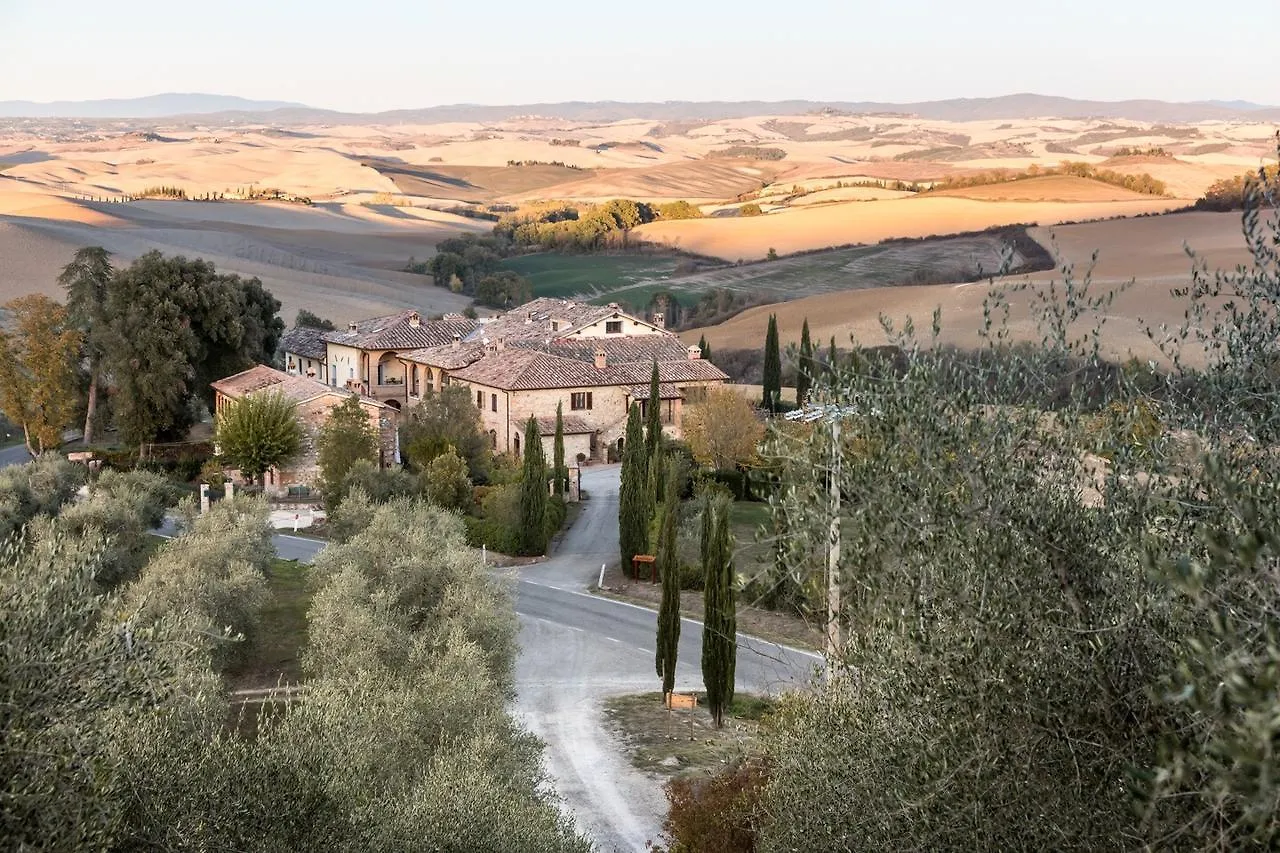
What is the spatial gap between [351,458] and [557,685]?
18.7 m

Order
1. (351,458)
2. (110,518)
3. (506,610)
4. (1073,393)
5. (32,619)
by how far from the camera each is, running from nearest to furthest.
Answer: (32,619) < (1073,393) < (506,610) < (110,518) < (351,458)

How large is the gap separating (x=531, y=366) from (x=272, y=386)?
35.7ft

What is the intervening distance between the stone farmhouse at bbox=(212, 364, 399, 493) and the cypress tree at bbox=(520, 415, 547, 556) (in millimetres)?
8818

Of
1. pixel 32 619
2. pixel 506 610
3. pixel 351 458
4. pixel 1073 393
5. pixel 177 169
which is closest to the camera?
pixel 32 619

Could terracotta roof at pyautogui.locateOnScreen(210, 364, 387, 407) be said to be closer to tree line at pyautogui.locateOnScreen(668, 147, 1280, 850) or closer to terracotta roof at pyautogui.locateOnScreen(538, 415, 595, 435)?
terracotta roof at pyautogui.locateOnScreen(538, 415, 595, 435)

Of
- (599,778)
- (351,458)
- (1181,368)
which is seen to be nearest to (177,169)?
(351,458)

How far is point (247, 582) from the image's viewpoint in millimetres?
26312

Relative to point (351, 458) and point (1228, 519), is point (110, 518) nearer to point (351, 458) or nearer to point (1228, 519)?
point (351, 458)

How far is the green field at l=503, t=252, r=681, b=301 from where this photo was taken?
112625 mm

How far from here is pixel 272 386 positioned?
50.8 metres

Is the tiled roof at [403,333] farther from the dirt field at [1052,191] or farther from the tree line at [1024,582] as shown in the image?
the dirt field at [1052,191]

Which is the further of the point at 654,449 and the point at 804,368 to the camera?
the point at 654,449

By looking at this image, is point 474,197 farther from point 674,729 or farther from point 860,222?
point 674,729

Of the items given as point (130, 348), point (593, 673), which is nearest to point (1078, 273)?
point (130, 348)
